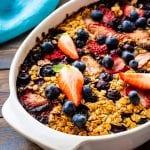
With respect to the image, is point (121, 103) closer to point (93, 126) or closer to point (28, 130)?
point (93, 126)

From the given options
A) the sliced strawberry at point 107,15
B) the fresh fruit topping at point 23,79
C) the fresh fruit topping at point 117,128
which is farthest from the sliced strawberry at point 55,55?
the fresh fruit topping at point 117,128

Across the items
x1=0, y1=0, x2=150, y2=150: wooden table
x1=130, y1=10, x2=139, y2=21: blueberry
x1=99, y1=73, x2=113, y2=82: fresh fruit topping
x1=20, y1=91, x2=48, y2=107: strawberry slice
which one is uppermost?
x1=130, y1=10, x2=139, y2=21: blueberry

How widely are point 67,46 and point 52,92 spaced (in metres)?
0.20

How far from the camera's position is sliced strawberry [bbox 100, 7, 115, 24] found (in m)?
1.59

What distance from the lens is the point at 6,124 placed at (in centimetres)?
145

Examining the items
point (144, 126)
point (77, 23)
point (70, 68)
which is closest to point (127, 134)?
point (144, 126)

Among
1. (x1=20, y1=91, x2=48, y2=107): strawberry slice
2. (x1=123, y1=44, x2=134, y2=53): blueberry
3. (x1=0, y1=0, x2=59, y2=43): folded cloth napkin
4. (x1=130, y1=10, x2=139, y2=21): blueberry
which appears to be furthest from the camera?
(x1=0, y1=0, x2=59, y2=43): folded cloth napkin

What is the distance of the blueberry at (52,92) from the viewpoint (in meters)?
1.34

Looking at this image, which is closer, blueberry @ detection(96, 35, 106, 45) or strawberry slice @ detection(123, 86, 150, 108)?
strawberry slice @ detection(123, 86, 150, 108)

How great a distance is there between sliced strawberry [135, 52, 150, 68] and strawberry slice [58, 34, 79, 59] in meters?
0.18

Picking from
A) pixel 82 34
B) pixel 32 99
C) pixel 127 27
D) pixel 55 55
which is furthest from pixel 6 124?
pixel 127 27

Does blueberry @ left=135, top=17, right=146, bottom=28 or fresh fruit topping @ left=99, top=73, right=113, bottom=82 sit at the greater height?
blueberry @ left=135, top=17, right=146, bottom=28

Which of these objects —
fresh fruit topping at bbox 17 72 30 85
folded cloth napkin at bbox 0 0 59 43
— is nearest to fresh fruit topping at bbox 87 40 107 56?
fresh fruit topping at bbox 17 72 30 85

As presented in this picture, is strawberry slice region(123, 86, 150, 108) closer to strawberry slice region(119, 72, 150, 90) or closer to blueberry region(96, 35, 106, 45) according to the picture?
strawberry slice region(119, 72, 150, 90)
